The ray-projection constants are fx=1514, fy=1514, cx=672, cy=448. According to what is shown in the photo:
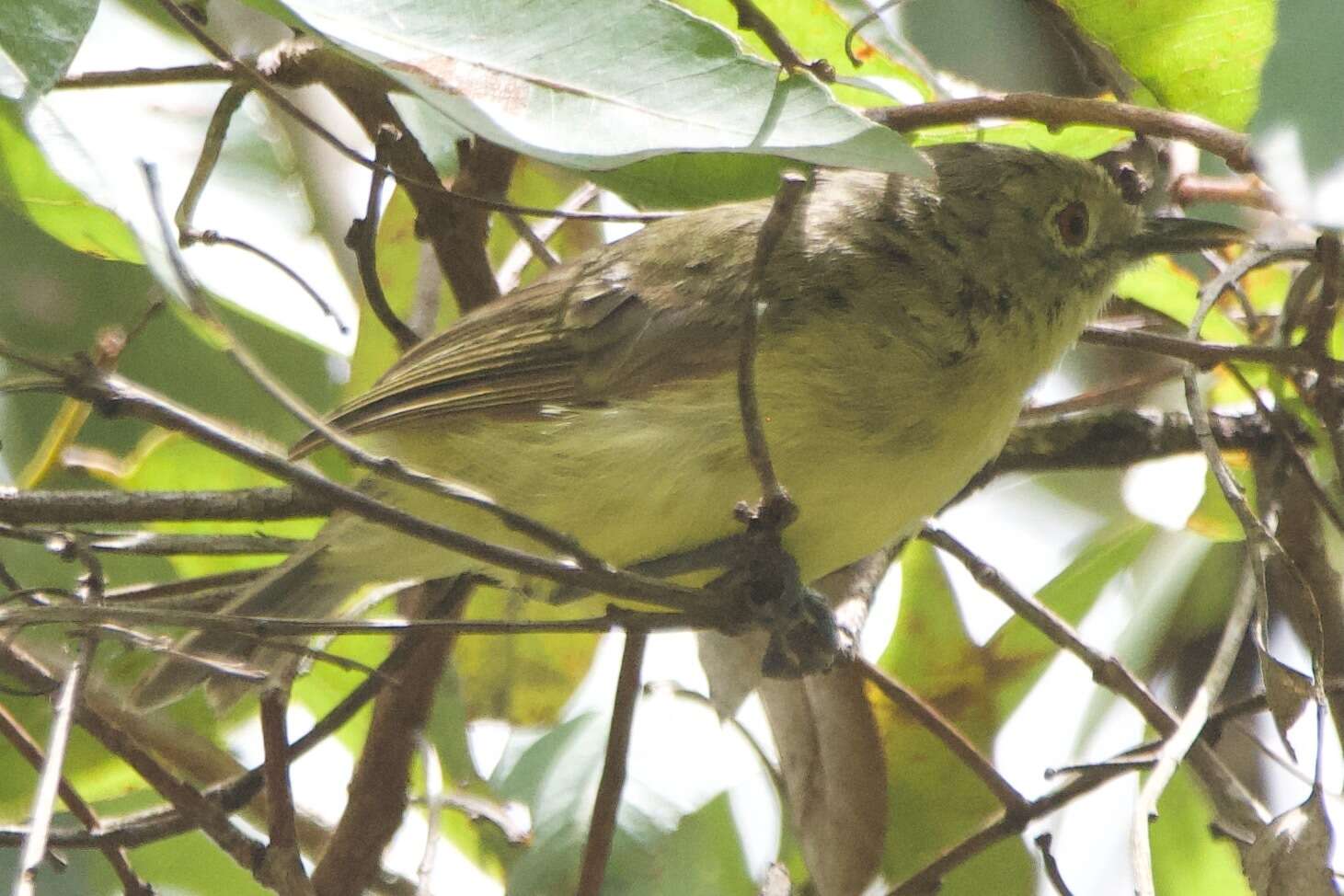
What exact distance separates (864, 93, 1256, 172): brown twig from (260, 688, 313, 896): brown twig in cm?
142

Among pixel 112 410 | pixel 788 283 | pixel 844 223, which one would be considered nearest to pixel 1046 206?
pixel 844 223

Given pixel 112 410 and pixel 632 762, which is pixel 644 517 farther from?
pixel 112 410

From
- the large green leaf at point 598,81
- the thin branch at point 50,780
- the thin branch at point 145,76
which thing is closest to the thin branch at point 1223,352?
the large green leaf at point 598,81

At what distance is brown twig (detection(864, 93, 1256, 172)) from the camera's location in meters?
2.57

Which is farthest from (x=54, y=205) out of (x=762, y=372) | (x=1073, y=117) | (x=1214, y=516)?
(x=1214, y=516)

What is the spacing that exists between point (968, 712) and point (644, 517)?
97 cm

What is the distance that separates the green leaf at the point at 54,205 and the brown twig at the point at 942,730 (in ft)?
5.30

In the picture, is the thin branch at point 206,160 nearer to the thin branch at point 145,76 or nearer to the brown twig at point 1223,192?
the thin branch at point 145,76

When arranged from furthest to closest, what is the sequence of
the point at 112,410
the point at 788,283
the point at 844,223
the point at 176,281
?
the point at 844,223
the point at 788,283
the point at 176,281
the point at 112,410

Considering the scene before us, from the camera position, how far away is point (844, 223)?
296 centimetres

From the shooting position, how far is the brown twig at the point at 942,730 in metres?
2.60

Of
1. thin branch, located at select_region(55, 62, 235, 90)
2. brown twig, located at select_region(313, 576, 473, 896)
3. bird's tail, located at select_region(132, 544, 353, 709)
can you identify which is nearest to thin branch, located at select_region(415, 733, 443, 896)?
brown twig, located at select_region(313, 576, 473, 896)

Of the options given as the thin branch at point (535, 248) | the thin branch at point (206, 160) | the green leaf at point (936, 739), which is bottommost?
the green leaf at point (936, 739)

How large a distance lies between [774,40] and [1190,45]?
3.16 feet
